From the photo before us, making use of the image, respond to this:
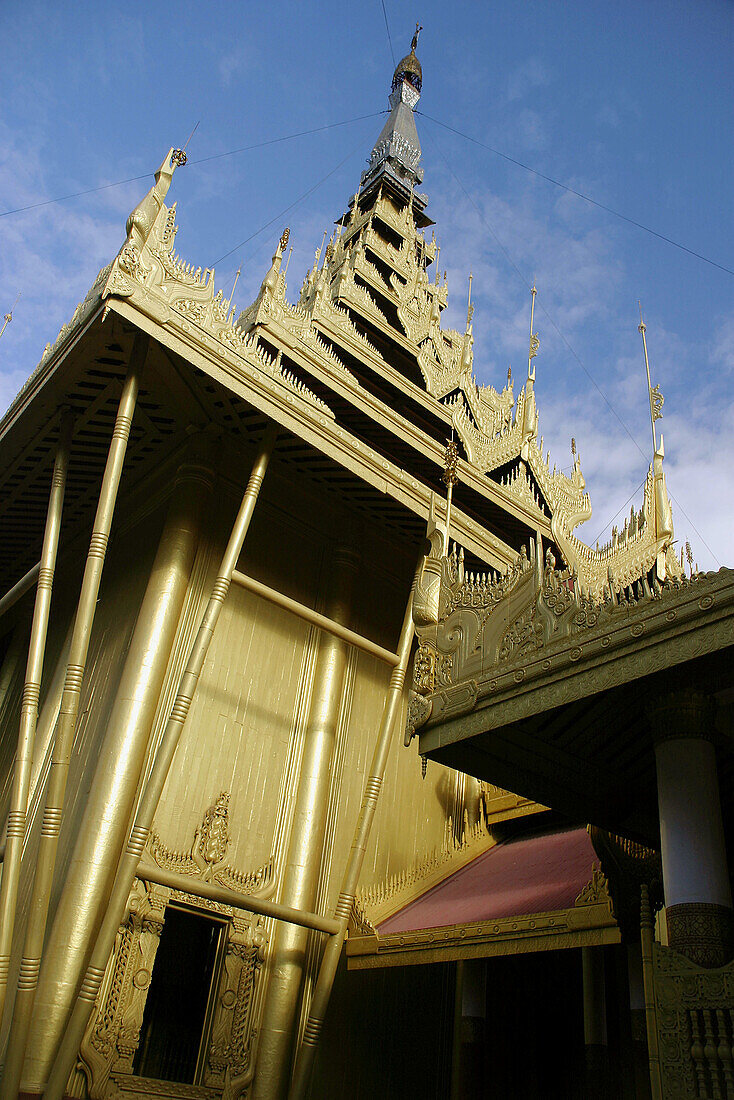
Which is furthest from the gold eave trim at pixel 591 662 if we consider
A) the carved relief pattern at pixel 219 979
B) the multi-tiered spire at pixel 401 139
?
the multi-tiered spire at pixel 401 139

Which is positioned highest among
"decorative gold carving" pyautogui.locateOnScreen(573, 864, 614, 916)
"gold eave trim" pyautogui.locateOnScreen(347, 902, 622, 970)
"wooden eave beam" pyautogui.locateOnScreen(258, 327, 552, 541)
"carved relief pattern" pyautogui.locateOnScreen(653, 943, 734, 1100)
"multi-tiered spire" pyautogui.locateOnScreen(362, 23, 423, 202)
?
"multi-tiered spire" pyautogui.locateOnScreen(362, 23, 423, 202)

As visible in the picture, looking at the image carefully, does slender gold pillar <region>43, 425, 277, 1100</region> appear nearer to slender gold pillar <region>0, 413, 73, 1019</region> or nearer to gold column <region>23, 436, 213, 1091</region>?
gold column <region>23, 436, 213, 1091</region>

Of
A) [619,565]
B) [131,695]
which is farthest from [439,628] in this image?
[619,565]

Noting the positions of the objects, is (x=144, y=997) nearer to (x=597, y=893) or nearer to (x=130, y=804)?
(x=130, y=804)

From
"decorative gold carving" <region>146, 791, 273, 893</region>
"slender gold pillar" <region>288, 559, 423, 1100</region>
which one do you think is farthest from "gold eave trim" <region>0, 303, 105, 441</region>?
"decorative gold carving" <region>146, 791, 273, 893</region>

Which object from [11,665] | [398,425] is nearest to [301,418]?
[398,425]

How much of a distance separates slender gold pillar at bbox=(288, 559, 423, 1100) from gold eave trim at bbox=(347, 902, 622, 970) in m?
0.40

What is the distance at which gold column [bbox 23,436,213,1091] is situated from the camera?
22.3ft

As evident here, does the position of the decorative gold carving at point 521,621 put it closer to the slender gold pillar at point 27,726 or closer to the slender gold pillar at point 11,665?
the slender gold pillar at point 27,726

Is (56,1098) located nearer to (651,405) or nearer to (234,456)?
(234,456)

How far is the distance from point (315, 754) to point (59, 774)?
330 centimetres

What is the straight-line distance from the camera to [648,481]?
13.5 metres

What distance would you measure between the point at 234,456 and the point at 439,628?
5.04 metres

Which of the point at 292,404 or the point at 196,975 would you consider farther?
the point at 196,975
